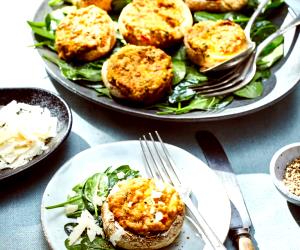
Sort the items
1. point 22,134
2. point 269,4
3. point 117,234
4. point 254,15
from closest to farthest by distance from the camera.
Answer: point 117,234
point 22,134
point 254,15
point 269,4

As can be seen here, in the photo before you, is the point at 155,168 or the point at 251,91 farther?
the point at 251,91

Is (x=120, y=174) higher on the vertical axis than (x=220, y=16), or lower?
lower

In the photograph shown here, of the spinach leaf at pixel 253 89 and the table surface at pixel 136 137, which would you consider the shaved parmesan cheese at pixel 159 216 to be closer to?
the table surface at pixel 136 137

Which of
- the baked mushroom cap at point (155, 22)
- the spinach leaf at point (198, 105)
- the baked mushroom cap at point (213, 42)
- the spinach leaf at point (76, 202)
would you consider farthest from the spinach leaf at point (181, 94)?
the spinach leaf at point (76, 202)

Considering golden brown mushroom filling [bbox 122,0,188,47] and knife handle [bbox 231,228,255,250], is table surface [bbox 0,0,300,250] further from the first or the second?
golden brown mushroom filling [bbox 122,0,188,47]

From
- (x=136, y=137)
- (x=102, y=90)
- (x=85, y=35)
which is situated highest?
(x=85, y=35)

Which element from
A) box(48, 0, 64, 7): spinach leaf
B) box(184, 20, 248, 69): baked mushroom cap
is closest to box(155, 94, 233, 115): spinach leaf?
box(184, 20, 248, 69): baked mushroom cap

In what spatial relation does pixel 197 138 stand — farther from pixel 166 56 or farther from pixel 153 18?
pixel 153 18

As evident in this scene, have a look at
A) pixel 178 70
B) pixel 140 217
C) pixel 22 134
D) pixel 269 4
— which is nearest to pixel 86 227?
pixel 140 217

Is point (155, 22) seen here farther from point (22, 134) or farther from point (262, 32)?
point (22, 134)
